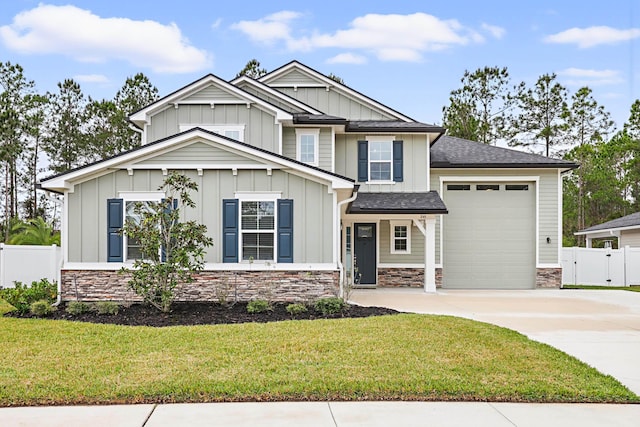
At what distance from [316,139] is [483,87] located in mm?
19333

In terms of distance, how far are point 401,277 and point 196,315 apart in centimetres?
891

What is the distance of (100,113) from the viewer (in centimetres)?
3259

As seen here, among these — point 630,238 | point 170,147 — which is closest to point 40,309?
point 170,147

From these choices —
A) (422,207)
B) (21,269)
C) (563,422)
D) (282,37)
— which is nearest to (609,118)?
(282,37)

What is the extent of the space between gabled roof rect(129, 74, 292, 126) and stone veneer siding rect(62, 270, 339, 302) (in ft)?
17.2

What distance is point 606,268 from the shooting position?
22.8 m

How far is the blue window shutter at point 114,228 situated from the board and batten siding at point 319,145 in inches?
221

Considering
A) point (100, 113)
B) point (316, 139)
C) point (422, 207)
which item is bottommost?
point (422, 207)

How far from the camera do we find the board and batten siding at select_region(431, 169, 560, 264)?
65.0ft

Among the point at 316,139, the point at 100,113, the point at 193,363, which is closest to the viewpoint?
the point at 193,363

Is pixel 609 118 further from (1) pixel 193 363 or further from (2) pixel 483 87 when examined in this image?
(1) pixel 193 363

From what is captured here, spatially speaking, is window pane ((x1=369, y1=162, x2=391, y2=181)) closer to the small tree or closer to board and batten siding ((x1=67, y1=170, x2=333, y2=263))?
board and batten siding ((x1=67, y1=170, x2=333, y2=263))

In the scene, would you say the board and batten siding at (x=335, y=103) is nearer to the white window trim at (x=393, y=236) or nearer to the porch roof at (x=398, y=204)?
the porch roof at (x=398, y=204)

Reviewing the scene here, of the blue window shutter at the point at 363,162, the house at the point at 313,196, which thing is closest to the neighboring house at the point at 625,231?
the house at the point at 313,196
